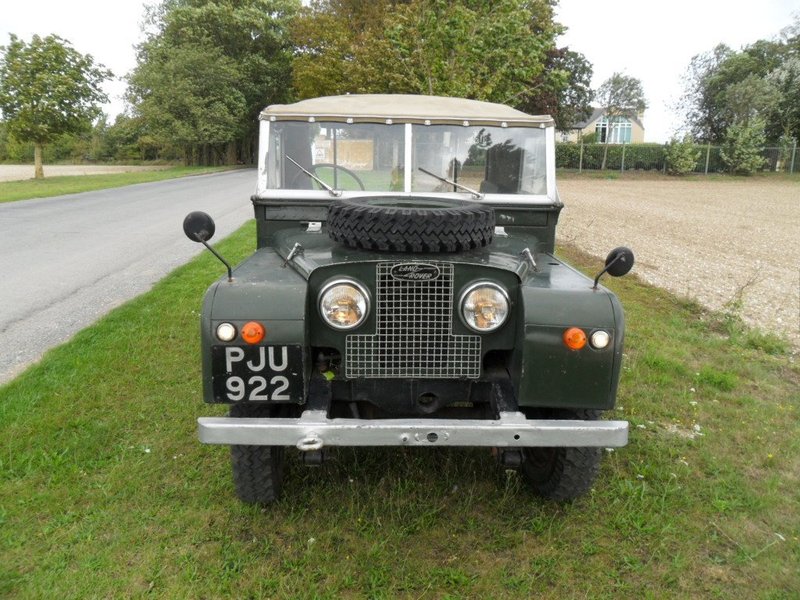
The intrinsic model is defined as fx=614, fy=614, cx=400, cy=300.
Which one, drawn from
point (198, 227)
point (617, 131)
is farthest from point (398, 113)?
point (617, 131)

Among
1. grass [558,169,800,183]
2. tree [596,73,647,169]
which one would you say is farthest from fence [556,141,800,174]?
tree [596,73,647,169]

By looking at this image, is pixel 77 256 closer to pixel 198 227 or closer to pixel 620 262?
pixel 198 227

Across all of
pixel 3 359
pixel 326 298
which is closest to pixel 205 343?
pixel 326 298

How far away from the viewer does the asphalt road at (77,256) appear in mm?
6137

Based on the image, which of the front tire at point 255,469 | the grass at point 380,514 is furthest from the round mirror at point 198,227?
the grass at point 380,514

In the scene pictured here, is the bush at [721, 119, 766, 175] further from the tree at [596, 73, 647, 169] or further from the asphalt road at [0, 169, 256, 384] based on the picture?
the asphalt road at [0, 169, 256, 384]

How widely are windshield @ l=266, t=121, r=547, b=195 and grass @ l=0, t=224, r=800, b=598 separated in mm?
1720

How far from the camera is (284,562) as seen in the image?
2.79m

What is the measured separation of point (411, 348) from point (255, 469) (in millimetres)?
994

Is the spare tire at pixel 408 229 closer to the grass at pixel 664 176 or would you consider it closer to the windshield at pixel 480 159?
the windshield at pixel 480 159

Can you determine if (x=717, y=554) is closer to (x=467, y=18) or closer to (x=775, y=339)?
(x=775, y=339)

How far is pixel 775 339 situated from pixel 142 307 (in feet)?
21.7

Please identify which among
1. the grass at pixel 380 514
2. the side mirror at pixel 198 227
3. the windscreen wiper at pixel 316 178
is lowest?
the grass at pixel 380 514

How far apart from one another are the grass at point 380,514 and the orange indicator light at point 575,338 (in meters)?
1.02
